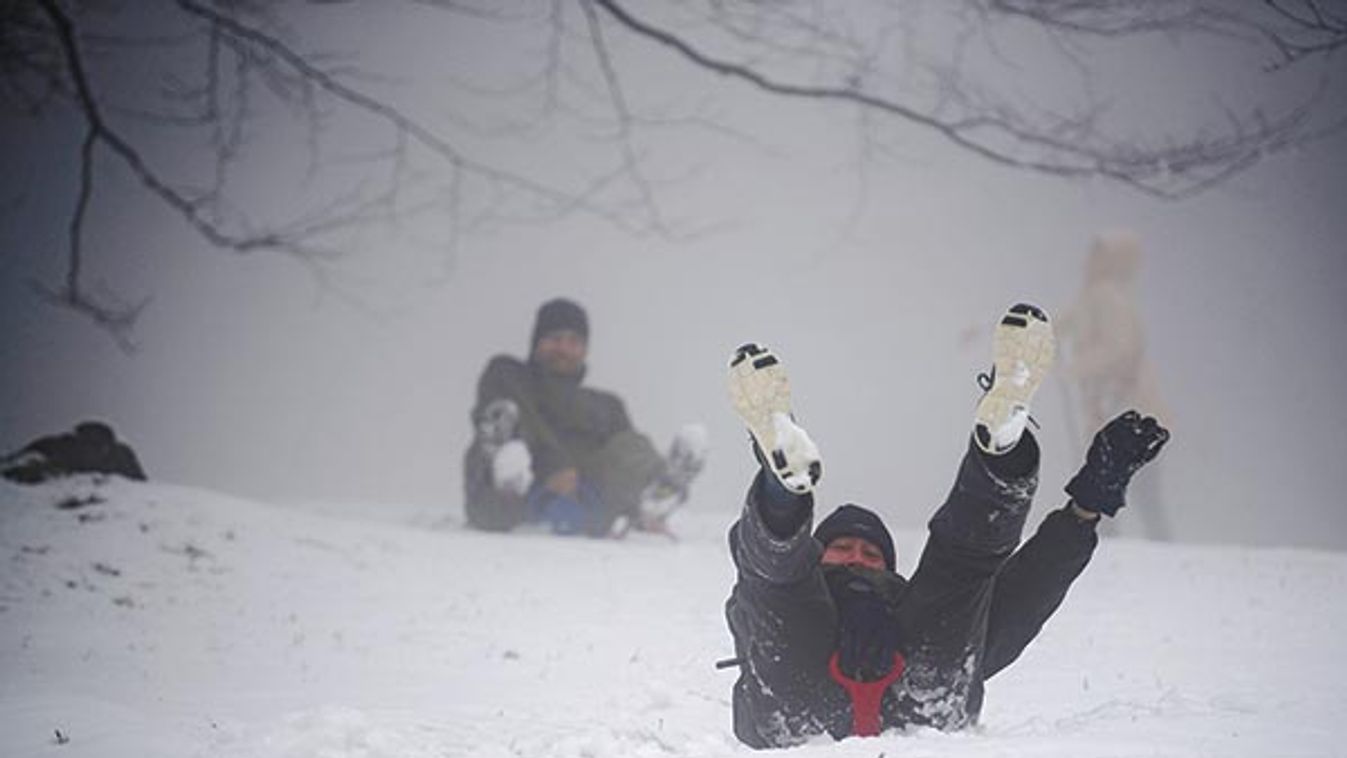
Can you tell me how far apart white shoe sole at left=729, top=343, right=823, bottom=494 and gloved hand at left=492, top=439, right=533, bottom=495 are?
5.42m

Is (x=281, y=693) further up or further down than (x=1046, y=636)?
further down

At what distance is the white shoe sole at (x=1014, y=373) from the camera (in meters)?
2.32

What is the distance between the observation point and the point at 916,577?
2549 mm

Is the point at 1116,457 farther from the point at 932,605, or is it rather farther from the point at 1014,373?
the point at 932,605

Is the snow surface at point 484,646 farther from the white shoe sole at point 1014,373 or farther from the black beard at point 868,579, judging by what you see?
the white shoe sole at point 1014,373

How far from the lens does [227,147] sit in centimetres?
610

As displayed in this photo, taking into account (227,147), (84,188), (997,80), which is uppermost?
(997,80)

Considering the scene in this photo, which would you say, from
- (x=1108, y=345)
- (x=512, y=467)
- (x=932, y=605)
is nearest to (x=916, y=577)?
(x=932, y=605)

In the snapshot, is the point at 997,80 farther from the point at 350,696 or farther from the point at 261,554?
the point at 261,554

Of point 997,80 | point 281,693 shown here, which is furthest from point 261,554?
point 997,80

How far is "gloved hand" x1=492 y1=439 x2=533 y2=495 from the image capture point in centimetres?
771

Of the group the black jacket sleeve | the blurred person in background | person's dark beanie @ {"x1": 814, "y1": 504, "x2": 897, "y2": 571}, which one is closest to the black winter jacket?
the black jacket sleeve

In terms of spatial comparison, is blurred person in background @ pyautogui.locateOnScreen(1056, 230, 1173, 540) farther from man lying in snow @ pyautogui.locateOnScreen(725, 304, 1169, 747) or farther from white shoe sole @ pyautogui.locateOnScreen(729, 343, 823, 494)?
white shoe sole @ pyautogui.locateOnScreen(729, 343, 823, 494)

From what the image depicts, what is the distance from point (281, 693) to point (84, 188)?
320 centimetres
